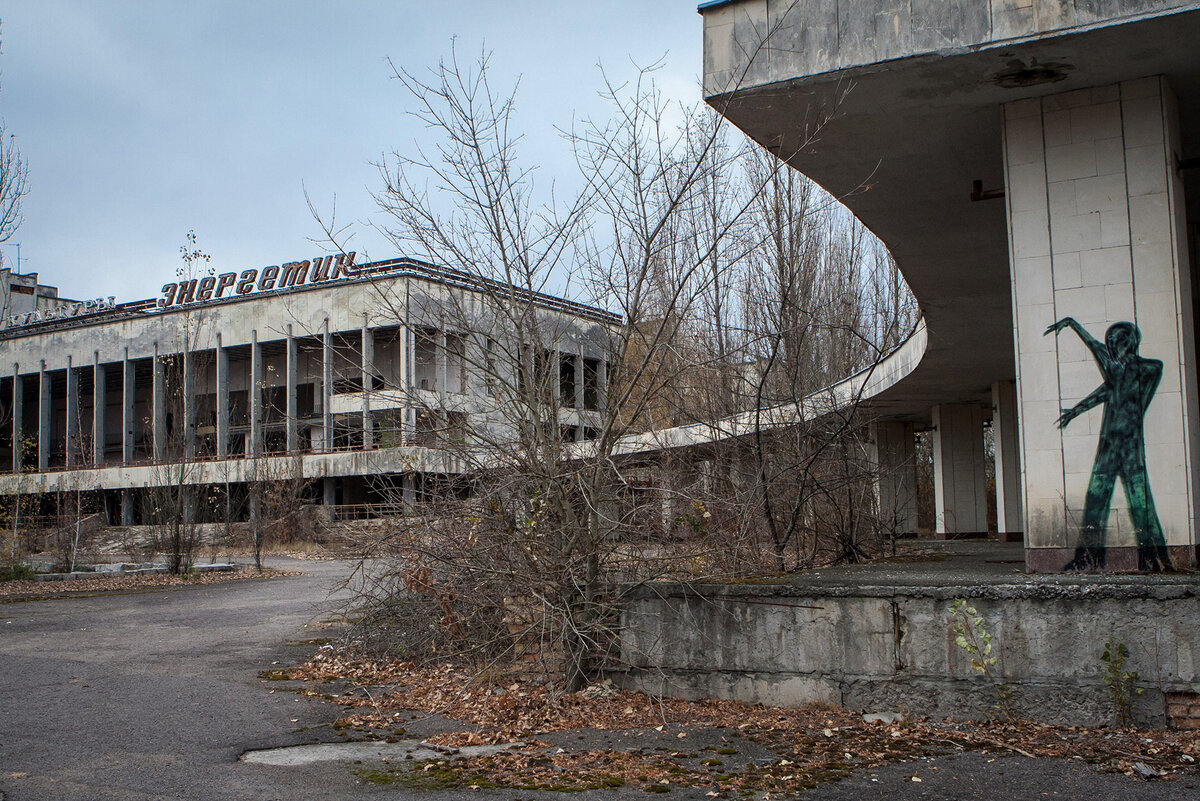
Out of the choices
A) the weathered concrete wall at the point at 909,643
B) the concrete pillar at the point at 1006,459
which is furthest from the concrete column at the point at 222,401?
the weathered concrete wall at the point at 909,643

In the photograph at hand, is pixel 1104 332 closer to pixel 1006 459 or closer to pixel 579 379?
pixel 579 379

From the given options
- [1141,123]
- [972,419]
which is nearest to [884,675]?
[1141,123]

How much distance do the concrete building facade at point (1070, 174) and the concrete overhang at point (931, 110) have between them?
0.02m

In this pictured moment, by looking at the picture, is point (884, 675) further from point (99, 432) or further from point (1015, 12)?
point (99, 432)

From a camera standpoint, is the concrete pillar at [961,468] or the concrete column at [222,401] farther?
the concrete column at [222,401]

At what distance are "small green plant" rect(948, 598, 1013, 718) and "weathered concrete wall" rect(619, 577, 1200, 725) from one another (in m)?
0.05

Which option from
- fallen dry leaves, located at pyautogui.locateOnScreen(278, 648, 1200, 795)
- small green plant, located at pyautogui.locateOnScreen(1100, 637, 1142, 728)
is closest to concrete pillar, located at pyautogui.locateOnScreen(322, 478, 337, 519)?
fallen dry leaves, located at pyautogui.locateOnScreen(278, 648, 1200, 795)

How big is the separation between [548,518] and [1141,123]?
5.52m

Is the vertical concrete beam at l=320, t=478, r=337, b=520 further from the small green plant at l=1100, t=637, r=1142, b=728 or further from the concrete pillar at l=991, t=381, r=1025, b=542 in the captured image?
the small green plant at l=1100, t=637, r=1142, b=728

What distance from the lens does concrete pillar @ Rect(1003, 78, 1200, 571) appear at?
7211mm

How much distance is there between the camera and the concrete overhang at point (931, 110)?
704 cm

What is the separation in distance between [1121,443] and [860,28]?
378 centimetres

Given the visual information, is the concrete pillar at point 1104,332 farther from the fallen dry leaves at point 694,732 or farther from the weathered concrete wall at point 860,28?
the fallen dry leaves at point 694,732

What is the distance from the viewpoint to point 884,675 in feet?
20.5
